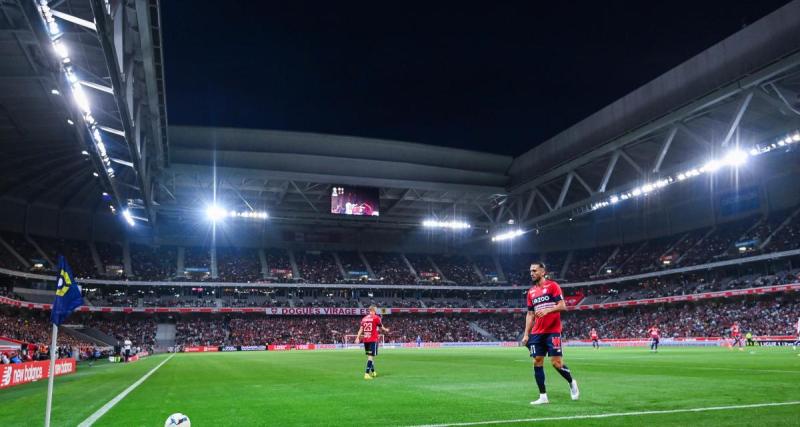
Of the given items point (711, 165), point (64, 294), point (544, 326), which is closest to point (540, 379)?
point (544, 326)

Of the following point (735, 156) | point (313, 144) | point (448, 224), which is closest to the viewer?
point (735, 156)

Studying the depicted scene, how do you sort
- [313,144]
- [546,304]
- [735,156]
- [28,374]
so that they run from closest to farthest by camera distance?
1. [546,304]
2. [28,374]
3. [735,156]
4. [313,144]

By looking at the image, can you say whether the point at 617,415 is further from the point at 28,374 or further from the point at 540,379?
the point at 28,374

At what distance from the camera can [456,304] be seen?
76750mm

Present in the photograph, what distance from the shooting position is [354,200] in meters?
54.1

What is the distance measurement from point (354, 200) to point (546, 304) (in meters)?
45.8

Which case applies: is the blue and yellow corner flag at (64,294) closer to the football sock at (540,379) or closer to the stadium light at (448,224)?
the football sock at (540,379)

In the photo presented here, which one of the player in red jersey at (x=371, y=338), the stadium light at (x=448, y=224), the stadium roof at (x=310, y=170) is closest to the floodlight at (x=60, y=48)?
the player in red jersey at (x=371, y=338)

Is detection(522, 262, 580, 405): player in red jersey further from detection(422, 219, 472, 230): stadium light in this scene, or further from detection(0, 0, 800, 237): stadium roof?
detection(422, 219, 472, 230): stadium light

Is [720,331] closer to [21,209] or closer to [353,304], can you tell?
[353,304]

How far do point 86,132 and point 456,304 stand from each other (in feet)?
182

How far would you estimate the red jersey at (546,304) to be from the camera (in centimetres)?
882

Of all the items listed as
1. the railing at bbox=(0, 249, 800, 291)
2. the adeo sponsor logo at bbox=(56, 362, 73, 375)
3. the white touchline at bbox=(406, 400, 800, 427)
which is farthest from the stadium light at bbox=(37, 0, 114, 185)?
the railing at bbox=(0, 249, 800, 291)

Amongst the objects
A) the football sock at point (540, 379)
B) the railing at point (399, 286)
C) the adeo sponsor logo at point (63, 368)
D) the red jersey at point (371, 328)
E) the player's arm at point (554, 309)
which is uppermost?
the railing at point (399, 286)
